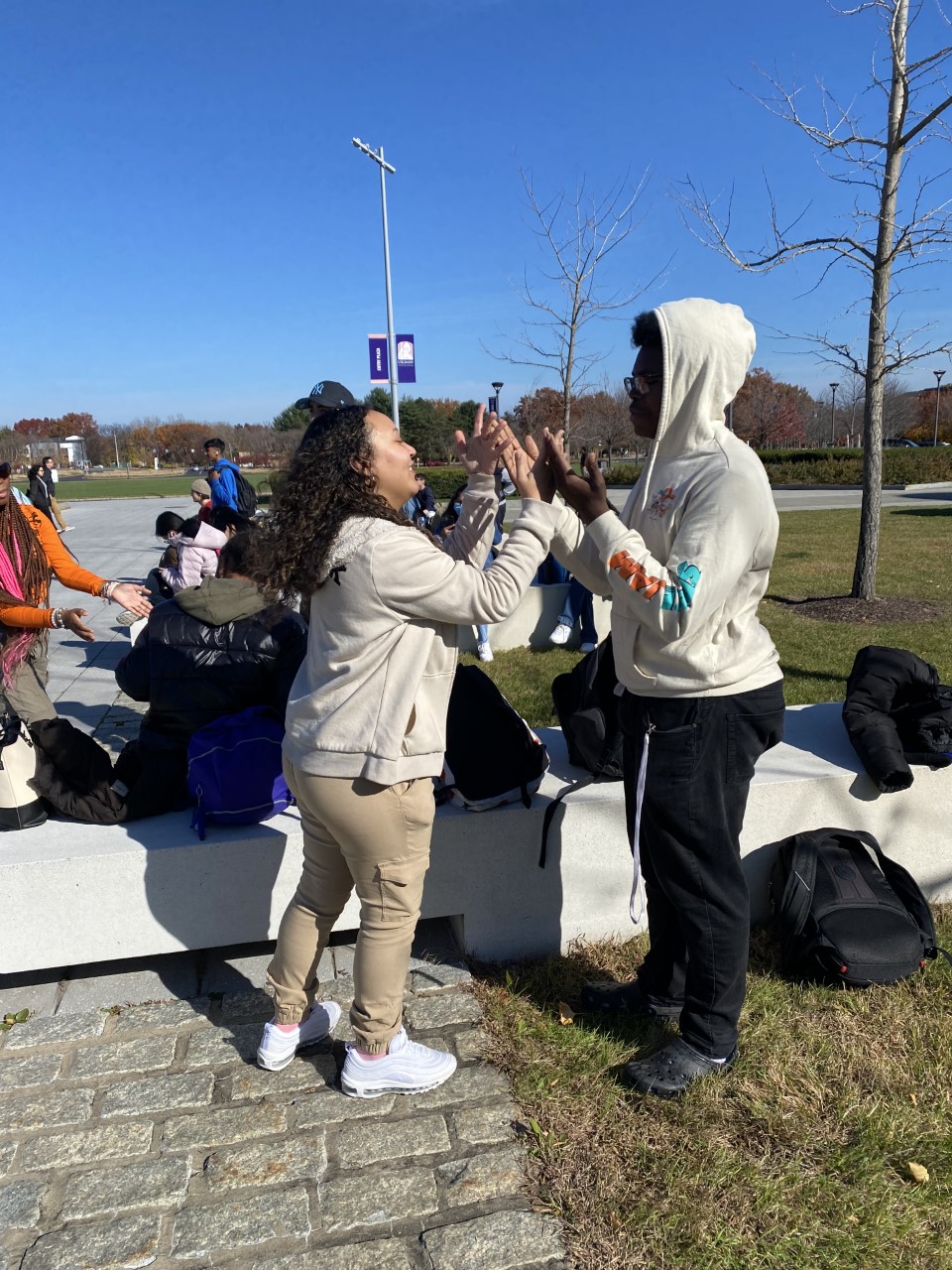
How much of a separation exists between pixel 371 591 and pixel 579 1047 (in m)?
1.61

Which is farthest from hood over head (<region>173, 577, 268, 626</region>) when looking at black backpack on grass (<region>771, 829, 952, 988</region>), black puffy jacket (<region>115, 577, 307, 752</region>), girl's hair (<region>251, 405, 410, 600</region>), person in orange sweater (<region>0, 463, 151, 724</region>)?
black backpack on grass (<region>771, 829, 952, 988</region>)

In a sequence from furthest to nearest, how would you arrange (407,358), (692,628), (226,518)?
(407,358)
(226,518)
(692,628)

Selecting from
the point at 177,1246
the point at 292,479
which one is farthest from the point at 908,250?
the point at 177,1246

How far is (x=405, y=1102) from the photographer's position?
8.38 ft

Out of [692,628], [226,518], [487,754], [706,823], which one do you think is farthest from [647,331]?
[226,518]

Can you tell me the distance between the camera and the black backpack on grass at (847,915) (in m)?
2.98

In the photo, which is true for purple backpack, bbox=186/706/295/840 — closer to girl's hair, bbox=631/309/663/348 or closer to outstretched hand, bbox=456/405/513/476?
outstretched hand, bbox=456/405/513/476

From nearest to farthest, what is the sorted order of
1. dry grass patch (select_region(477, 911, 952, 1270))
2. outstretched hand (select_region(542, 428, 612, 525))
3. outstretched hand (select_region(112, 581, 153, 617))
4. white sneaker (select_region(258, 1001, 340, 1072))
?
dry grass patch (select_region(477, 911, 952, 1270)), outstretched hand (select_region(542, 428, 612, 525)), white sneaker (select_region(258, 1001, 340, 1072)), outstretched hand (select_region(112, 581, 153, 617))

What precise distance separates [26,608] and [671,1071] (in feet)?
10.5

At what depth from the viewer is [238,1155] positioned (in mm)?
2350

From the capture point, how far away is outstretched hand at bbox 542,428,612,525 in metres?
2.30

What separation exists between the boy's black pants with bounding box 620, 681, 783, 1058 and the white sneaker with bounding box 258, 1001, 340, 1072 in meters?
1.11

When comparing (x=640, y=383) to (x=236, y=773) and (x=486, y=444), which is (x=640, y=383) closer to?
(x=486, y=444)

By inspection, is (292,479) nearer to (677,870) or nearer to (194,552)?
(677,870)
